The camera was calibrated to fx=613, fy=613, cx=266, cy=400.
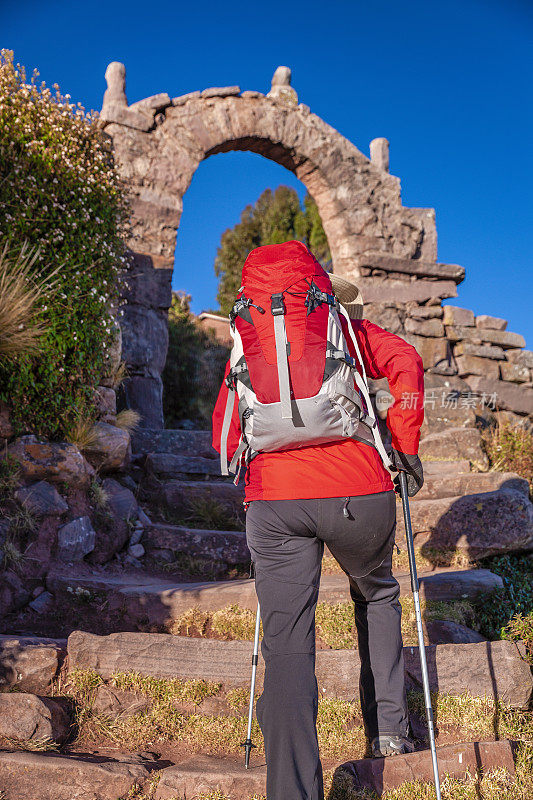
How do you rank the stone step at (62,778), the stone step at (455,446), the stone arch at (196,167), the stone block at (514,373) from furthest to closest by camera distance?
the stone block at (514,373) → the stone arch at (196,167) → the stone step at (455,446) → the stone step at (62,778)

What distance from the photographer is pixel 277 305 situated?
6.72ft

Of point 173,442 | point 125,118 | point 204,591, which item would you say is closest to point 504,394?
point 173,442

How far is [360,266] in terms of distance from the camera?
8.34 meters

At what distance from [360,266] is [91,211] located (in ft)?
13.2

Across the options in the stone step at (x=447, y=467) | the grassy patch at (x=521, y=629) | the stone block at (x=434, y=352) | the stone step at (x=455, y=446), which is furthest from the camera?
the stone block at (x=434, y=352)

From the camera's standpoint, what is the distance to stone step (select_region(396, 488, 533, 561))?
447 centimetres

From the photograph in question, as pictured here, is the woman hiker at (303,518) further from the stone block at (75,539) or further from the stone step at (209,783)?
the stone block at (75,539)

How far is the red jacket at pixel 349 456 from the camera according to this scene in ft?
6.70

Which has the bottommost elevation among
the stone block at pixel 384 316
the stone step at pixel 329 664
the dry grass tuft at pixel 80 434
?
the stone step at pixel 329 664

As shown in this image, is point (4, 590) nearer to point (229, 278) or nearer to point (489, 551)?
point (489, 551)

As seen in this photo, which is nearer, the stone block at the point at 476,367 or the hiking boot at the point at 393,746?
the hiking boot at the point at 393,746

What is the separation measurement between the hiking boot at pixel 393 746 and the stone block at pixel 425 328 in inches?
253

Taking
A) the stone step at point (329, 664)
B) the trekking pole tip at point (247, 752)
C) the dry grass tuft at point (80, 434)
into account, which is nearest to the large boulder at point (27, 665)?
the stone step at point (329, 664)

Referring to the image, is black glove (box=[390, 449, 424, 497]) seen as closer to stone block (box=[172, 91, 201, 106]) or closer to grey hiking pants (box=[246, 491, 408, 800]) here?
grey hiking pants (box=[246, 491, 408, 800])
